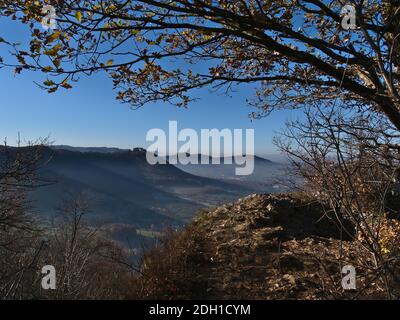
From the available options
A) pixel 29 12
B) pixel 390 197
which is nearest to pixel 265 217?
pixel 390 197

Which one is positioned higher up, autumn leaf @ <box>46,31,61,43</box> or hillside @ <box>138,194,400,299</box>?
autumn leaf @ <box>46,31,61,43</box>

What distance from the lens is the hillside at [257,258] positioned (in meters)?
6.20

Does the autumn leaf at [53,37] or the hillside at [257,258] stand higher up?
the autumn leaf at [53,37]

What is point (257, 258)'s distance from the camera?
304 inches

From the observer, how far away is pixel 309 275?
262 inches

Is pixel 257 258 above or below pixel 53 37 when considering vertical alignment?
below

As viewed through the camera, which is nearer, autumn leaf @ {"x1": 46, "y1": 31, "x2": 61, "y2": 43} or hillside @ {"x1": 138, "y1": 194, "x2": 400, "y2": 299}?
autumn leaf @ {"x1": 46, "y1": 31, "x2": 61, "y2": 43}

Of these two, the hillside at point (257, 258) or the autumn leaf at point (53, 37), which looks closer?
the autumn leaf at point (53, 37)

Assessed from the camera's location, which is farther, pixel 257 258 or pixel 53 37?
pixel 257 258

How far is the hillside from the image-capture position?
6199 mm
